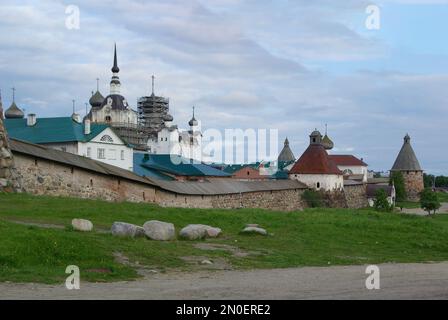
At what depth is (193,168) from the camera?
4969 cm

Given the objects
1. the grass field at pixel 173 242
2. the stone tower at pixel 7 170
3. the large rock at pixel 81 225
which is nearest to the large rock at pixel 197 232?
the grass field at pixel 173 242

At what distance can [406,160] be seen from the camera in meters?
70.7

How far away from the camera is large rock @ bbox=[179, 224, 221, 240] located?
1412 centimetres

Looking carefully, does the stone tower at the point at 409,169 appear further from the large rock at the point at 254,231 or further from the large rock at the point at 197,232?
the large rock at the point at 197,232

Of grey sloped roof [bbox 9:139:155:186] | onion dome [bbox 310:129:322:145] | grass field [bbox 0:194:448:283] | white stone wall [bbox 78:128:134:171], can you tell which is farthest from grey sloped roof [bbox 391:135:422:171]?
grass field [bbox 0:194:448:283]

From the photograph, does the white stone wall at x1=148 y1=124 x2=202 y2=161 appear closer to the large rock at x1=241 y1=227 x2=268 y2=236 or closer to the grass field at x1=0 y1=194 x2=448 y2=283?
the grass field at x1=0 y1=194 x2=448 y2=283

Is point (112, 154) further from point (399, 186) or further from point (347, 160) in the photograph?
A: point (347, 160)

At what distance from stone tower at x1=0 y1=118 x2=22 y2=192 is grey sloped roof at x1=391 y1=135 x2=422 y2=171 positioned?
54404 mm

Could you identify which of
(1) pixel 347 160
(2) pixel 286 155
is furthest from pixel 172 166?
(1) pixel 347 160

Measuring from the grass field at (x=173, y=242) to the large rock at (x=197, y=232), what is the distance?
267 millimetres
